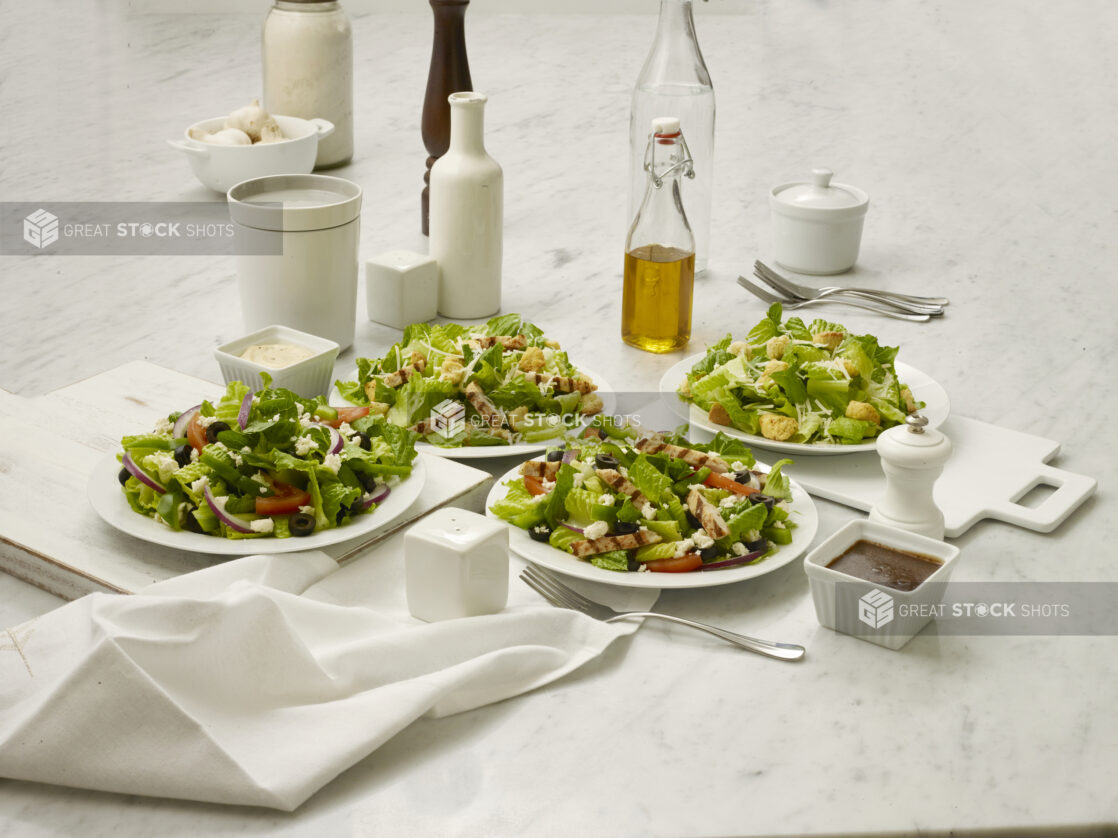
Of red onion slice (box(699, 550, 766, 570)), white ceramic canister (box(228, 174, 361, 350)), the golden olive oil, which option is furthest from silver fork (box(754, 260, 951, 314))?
red onion slice (box(699, 550, 766, 570))

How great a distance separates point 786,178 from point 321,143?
958 mm

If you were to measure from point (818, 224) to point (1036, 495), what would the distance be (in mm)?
762

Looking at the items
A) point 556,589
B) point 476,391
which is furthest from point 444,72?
point 556,589

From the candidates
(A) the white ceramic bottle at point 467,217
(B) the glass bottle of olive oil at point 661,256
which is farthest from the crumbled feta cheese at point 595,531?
(A) the white ceramic bottle at point 467,217

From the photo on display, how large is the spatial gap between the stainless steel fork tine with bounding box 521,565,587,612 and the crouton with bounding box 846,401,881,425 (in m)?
0.46

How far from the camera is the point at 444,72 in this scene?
2.04m

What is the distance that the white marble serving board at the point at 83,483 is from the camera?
121cm

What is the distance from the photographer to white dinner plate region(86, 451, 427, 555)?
1200mm

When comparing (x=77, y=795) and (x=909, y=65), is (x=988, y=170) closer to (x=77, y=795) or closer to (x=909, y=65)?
(x=909, y=65)

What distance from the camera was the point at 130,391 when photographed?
1.58 metres

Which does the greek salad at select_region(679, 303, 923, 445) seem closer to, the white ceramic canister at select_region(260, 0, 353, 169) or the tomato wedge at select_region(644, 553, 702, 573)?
the tomato wedge at select_region(644, 553, 702, 573)

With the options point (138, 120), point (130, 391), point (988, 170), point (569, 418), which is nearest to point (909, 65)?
point (988, 170)
